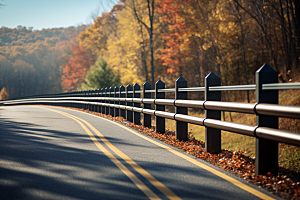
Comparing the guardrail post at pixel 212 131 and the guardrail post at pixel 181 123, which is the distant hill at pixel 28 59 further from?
the guardrail post at pixel 212 131

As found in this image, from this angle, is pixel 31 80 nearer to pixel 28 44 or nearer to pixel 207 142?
pixel 28 44

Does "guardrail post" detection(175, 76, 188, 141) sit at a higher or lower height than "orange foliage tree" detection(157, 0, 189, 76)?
lower

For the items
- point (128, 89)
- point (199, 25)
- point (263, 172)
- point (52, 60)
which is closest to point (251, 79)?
point (199, 25)

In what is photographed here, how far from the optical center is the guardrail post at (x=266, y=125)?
14.6 feet

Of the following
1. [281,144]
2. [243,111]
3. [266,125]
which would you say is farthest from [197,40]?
[266,125]

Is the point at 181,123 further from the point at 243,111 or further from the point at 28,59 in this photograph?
the point at 28,59

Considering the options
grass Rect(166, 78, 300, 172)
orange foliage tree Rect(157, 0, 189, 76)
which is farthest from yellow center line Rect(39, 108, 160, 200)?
orange foliage tree Rect(157, 0, 189, 76)

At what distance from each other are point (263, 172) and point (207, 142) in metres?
1.69

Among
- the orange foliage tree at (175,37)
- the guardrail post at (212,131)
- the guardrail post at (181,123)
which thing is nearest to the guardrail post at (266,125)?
the guardrail post at (212,131)

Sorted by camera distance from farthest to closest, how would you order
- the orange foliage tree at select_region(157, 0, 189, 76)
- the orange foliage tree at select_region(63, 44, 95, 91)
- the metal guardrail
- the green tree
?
the orange foliage tree at select_region(63, 44, 95, 91) < the green tree < the orange foliage tree at select_region(157, 0, 189, 76) < the metal guardrail

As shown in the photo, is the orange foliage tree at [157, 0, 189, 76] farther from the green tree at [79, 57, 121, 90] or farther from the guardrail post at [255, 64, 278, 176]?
the guardrail post at [255, 64, 278, 176]

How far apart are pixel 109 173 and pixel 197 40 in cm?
2975

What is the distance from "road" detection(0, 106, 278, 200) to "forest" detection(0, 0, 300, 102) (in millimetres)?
17322

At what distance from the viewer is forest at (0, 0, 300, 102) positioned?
22.3 m
